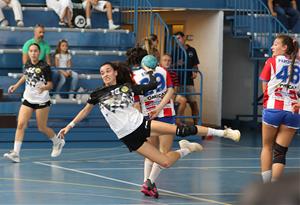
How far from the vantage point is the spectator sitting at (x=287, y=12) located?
21.4 meters

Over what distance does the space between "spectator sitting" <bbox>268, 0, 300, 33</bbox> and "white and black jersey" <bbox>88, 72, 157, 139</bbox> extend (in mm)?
13785

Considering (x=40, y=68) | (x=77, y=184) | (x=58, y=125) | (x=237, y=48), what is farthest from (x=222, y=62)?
(x=77, y=184)

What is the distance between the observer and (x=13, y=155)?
41.4 ft

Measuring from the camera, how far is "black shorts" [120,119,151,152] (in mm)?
7832

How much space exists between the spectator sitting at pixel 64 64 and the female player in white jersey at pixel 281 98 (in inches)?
364

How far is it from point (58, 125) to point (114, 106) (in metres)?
8.90

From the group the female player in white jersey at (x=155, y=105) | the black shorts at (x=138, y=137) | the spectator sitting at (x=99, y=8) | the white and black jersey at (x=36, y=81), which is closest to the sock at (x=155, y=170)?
the female player in white jersey at (x=155, y=105)

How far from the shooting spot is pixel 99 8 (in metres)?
19.8

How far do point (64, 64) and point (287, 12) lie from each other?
748cm

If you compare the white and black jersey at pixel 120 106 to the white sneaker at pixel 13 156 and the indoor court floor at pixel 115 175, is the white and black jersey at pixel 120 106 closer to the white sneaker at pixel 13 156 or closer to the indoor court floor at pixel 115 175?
the indoor court floor at pixel 115 175

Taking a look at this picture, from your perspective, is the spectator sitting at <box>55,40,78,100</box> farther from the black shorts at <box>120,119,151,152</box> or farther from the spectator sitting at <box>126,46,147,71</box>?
the black shorts at <box>120,119,151,152</box>

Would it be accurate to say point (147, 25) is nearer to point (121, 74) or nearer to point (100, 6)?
point (100, 6)

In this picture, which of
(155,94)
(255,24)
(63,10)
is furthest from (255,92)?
(155,94)

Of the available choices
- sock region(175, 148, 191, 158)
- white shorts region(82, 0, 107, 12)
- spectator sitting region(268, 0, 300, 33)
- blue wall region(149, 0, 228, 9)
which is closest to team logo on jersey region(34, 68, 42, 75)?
sock region(175, 148, 191, 158)
